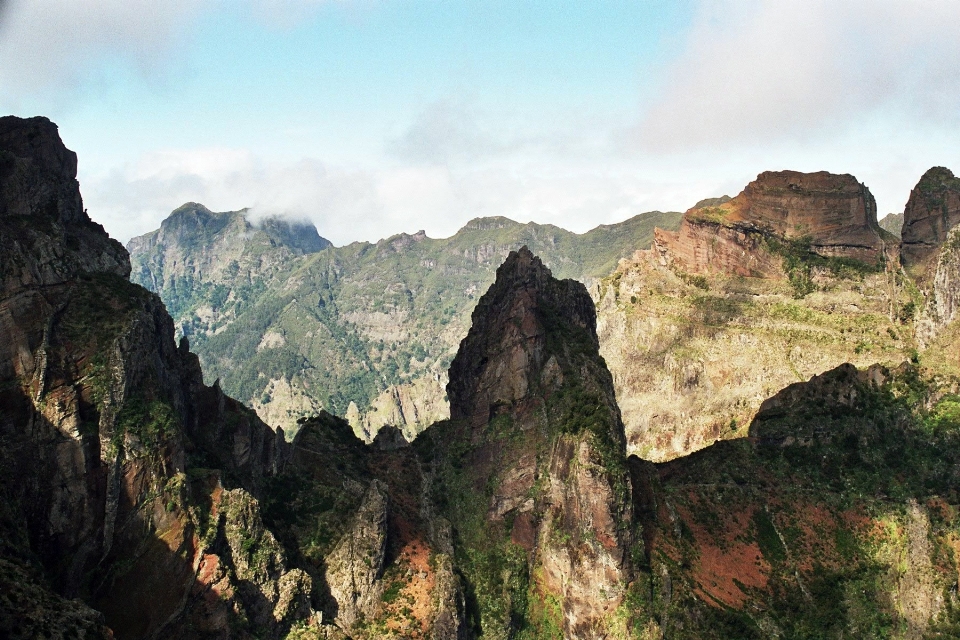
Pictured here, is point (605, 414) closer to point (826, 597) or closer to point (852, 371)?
point (826, 597)

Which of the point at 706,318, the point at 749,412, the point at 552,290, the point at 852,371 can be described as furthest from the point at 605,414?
the point at 706,318

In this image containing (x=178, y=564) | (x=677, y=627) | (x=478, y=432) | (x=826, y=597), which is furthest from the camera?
(x=478, y=432)

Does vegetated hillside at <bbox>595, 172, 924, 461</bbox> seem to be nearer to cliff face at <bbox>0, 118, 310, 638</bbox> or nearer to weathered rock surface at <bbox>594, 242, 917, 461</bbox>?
weathered rock surface at <bbox>594, 242, 917, 461</bbox>

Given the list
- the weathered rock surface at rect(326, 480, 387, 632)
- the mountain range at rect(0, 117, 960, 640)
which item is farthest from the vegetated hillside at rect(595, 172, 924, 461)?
the weathered rock surface at rect(326, 480, 387, 632)

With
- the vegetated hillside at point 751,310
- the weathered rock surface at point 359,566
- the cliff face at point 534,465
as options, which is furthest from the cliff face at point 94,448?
the vegetated hillside at point 751,310

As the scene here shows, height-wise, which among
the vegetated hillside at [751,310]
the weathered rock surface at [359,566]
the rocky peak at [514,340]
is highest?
the vegetated hillside at [751,310]

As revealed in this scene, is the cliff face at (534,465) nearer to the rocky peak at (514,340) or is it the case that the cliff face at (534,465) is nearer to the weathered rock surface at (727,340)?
the rocky peak at (514,340)
